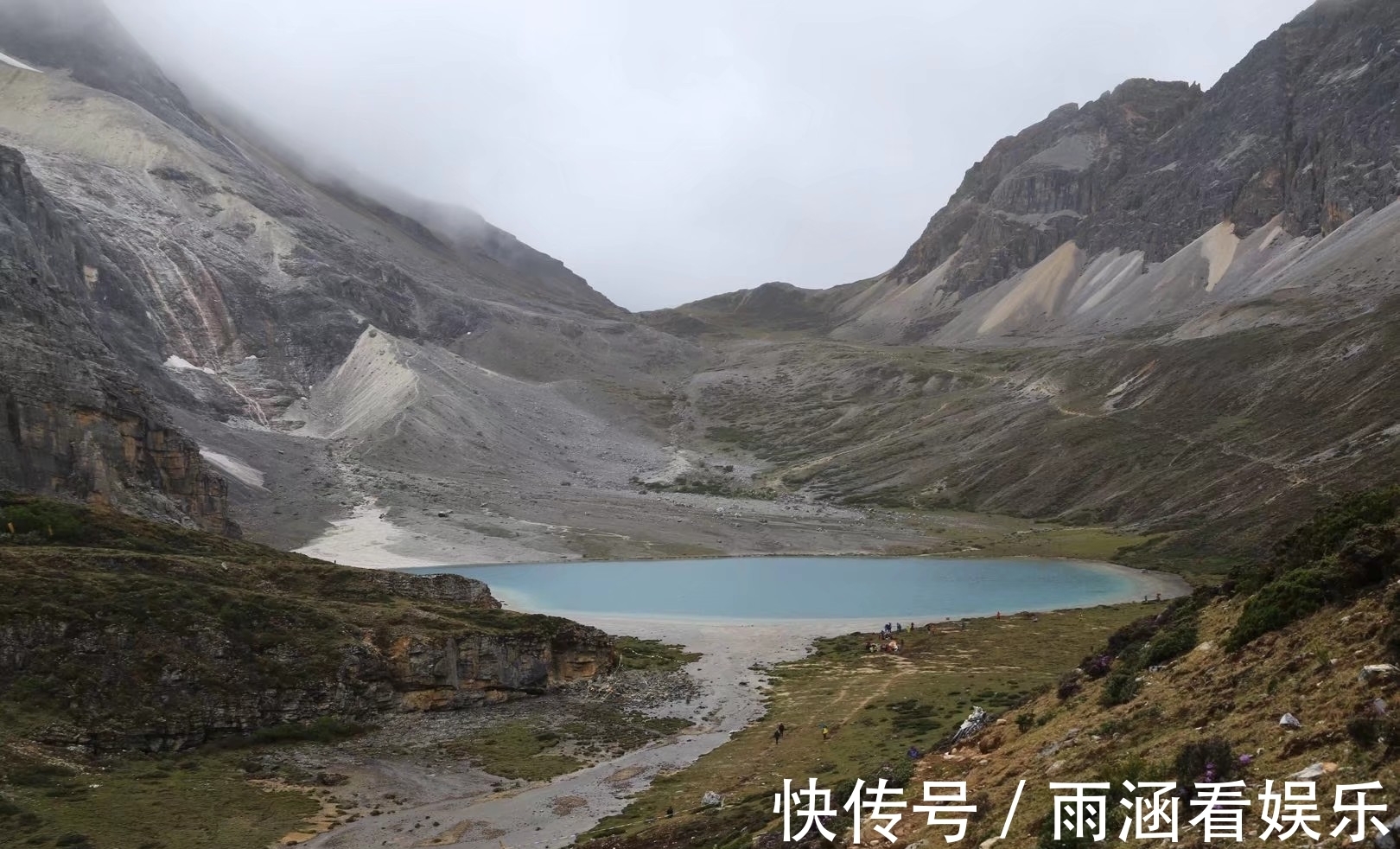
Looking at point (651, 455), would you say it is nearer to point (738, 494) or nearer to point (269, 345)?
point (738, 494)

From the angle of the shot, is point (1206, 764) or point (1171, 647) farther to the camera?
point (1171, 647)

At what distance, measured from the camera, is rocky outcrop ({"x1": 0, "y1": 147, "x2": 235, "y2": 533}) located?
65.6 metres

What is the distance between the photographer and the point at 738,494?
146 metres

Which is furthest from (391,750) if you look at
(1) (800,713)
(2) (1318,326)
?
(2) (1318,326)

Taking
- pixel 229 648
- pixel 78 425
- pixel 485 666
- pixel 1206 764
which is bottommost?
pixel 485 666

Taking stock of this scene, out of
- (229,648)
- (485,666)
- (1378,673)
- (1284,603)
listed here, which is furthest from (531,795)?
(1378,673)

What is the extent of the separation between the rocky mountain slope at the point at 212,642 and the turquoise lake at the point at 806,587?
103 feet

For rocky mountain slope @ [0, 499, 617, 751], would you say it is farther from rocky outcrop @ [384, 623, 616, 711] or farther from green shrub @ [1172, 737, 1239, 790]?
green shrub @ [1172, 737, 1239, 790]

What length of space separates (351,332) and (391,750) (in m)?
167

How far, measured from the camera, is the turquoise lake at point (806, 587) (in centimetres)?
7250

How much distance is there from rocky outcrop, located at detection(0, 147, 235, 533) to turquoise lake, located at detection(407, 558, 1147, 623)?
75.6ft

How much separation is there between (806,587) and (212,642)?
59456 millimetres

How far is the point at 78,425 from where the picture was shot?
69.1 m

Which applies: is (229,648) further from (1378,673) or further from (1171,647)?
(1378,673)
